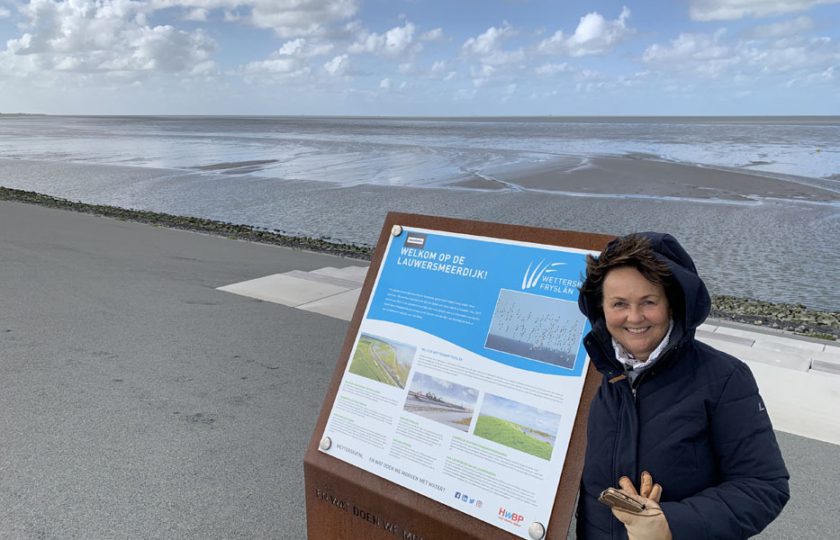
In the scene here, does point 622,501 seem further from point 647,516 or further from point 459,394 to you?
point 459,394

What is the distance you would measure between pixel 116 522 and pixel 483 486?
2131mm

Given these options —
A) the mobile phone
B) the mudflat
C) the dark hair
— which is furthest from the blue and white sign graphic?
the mudflat

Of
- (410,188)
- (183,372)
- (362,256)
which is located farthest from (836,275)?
(410,188)

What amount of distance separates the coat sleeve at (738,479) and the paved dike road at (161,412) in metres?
2.01

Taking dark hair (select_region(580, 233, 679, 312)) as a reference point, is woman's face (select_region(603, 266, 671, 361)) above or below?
below

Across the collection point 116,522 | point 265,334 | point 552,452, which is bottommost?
point 116,522

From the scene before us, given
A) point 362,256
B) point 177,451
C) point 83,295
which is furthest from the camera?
point 362,256

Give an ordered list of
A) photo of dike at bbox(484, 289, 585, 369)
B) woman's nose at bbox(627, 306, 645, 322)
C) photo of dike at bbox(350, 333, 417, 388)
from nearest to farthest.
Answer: woman's nose at bbox(627, 306, 645, 322) → photo of dike at bbox(484, 289, 585, 369) → photo of dike at bbox(350, 333, 417, 388)

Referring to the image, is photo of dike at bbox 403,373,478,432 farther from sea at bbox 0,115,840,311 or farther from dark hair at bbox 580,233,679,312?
sea at bbox 0,115,840,311

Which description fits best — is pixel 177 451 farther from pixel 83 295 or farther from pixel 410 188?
pixel 410 188

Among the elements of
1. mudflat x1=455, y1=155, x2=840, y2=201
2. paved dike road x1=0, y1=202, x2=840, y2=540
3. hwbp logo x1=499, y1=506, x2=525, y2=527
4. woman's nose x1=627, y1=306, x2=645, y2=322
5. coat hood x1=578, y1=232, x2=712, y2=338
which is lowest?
paved dike road x1=0, y1=202, x2=840, y2=540

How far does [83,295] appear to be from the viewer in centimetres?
755

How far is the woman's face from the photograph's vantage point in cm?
185

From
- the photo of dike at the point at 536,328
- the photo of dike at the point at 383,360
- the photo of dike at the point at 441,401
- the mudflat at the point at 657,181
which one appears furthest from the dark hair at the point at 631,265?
the mudflat at the point at 657,181
